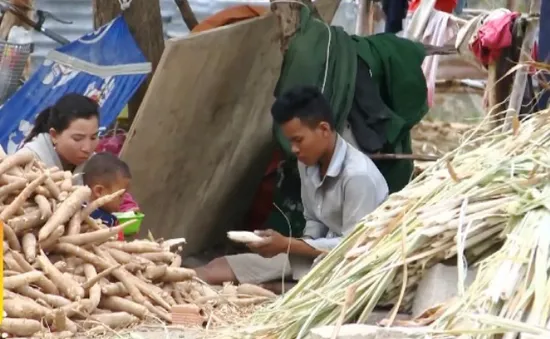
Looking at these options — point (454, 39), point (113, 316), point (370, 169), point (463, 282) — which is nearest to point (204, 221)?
point (370, 169)

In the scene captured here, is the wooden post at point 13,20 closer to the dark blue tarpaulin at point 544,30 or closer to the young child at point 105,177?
the young child at point 105,177

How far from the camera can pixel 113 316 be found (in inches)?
170

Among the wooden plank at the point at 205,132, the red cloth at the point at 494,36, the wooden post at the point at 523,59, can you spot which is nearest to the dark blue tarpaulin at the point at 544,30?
the wooden post at the point at 523,59

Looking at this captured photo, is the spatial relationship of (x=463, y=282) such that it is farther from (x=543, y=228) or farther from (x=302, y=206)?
(x=302, y=206)

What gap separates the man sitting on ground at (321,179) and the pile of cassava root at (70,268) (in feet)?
1.95

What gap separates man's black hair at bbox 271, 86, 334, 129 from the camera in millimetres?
5363

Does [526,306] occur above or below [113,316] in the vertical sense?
above

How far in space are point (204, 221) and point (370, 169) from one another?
62.3 inches

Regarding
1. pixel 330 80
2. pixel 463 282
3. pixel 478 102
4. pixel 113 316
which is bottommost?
pixel 478 102

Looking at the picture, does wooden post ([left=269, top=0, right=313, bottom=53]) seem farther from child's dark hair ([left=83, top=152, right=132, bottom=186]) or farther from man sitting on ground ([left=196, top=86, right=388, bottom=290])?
child's dark hair ([left=83, top=152, right=132, bottom=186])

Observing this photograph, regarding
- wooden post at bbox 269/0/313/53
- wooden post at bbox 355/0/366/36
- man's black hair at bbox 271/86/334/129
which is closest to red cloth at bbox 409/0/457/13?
wooden post at bbox 355/0/366/36

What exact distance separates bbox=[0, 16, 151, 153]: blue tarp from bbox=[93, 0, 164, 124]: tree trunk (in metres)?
0.16

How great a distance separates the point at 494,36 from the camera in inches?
310

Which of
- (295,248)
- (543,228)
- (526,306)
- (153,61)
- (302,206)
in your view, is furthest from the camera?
(153,61)
